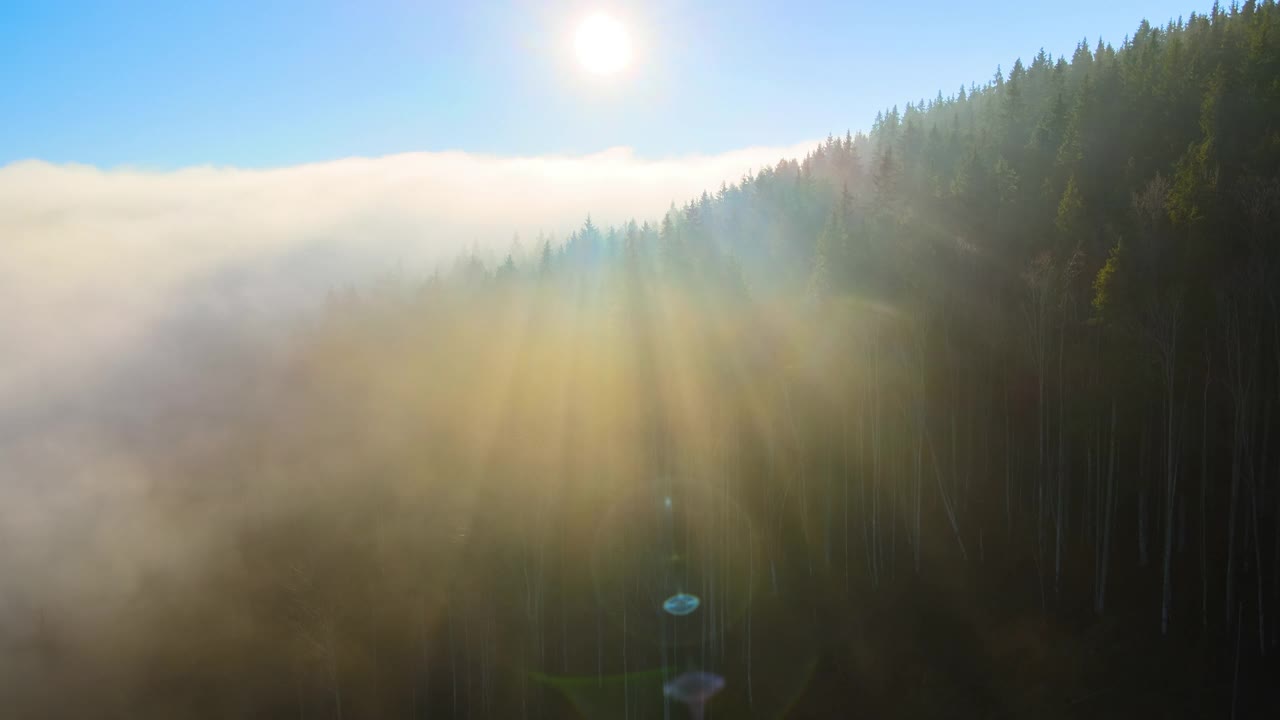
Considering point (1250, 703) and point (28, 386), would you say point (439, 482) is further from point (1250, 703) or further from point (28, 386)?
point (28, 386)

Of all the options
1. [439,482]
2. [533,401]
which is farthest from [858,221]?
[439,482]

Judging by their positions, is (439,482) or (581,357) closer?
(581,357)

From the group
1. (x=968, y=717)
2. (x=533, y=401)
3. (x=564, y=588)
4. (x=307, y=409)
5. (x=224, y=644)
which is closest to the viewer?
(x=968, y=717)

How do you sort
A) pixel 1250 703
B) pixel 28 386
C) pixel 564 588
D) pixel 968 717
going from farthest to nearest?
pixel 28 386 → pixel 564 588 → pixel 968 717 → pixel 1250 703

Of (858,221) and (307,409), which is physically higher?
(858,221)

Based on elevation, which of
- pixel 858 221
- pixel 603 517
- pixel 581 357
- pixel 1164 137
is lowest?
pixel 603 517

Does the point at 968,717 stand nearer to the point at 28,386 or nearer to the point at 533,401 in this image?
the point at 533,401
